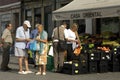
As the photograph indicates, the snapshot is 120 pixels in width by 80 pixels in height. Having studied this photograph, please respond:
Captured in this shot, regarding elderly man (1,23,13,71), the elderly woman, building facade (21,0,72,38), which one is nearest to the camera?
the elderly woman

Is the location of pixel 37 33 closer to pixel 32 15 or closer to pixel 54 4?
pixel 54 4

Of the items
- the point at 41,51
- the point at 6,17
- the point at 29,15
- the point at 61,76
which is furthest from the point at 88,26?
the point at 6,17

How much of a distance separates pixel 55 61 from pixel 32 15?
559 inches

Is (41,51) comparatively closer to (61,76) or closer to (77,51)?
(61,76)

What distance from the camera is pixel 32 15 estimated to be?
1184 inches

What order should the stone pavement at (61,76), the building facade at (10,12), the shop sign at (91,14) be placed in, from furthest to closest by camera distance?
the building facade at (10,12), the shop sign at (91,14), the stone pavement at (61,76)

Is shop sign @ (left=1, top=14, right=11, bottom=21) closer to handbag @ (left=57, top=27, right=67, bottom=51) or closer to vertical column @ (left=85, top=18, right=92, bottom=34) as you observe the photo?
vertical column @ (left=85, top=18, right=92, bottom=34)

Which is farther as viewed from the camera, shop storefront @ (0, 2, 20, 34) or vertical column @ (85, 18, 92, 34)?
shop storefront @ (0, 2, 20, 34)

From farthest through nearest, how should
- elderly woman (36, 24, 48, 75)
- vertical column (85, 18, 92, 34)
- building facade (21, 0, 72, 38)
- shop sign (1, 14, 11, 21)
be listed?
shop sign (1, 14, 11, 21), building facade (21, 0, 72, 38), vertical column (85, 18, 92, 34), elderly woman (36, 24, 48, 75)

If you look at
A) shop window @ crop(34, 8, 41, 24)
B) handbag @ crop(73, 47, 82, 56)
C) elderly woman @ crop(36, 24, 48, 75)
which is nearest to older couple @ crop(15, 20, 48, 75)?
elderly woman @ crop(36, 24, 48, 75)

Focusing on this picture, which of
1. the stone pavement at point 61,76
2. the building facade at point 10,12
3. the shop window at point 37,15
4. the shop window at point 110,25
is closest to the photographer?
the stone pavement at point 61,76

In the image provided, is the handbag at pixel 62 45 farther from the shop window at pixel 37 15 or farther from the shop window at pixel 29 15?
the shop window at pixel 29 15

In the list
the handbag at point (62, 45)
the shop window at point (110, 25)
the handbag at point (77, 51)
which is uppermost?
the shop window at point (110, 25)

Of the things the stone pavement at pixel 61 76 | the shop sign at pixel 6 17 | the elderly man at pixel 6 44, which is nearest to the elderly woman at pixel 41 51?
the stone pavement at pixel 61 76
